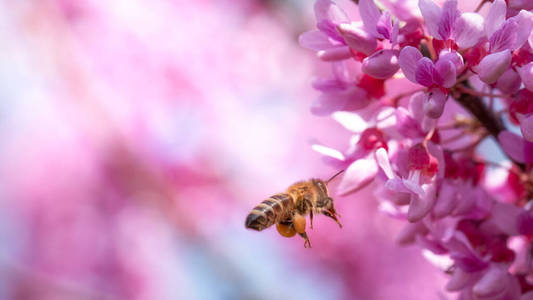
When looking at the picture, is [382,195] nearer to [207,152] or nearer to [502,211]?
[502,211]

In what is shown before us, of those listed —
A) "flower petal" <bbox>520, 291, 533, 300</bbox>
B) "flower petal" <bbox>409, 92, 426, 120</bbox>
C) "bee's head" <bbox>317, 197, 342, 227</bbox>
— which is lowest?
"flower petal" <bbox>520, 291, 533, 300</bbox>

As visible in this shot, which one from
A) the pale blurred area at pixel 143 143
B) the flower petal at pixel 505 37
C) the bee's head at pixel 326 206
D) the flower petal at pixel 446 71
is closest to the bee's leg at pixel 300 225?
the bee's head at pixel 326 206

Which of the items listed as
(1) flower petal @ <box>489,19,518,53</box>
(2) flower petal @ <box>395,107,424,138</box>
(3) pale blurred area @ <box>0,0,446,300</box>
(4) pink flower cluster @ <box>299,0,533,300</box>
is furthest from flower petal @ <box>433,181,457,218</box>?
(3) pale blurred area @ <box>0,0,446,300</box>

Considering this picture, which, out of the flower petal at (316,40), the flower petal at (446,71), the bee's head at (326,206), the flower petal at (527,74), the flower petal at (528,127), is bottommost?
the flower petal at (528,127)

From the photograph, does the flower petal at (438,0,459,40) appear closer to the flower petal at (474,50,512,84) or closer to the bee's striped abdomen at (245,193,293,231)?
the flower petal at (474,50,512,84)

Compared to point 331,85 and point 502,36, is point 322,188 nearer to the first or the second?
point 331,85

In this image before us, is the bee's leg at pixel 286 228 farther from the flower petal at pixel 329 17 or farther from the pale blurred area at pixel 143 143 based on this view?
the pale blurred area at pixel 143 143

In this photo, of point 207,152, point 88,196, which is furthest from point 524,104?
point 88,196
